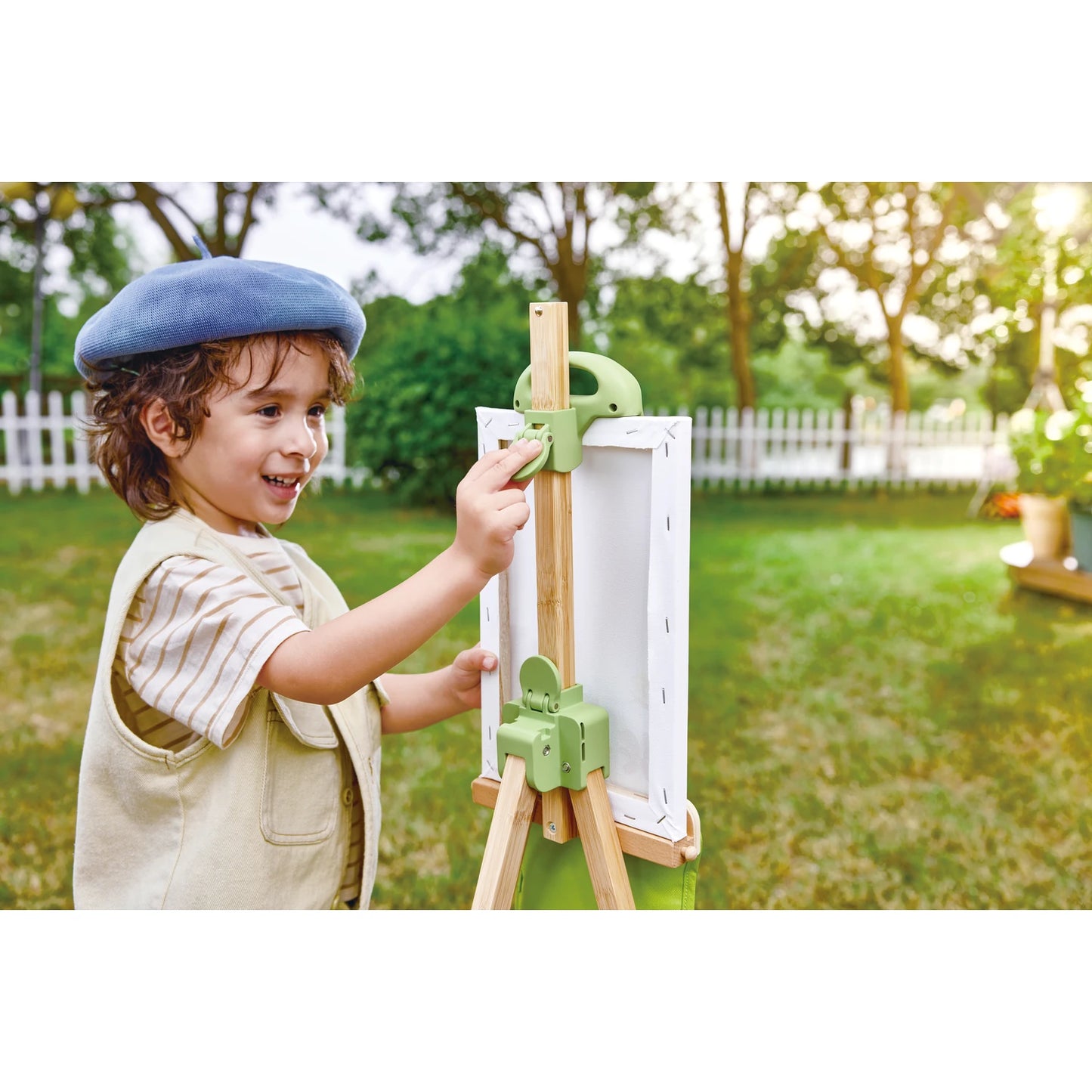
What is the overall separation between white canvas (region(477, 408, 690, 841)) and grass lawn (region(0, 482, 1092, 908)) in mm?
1022

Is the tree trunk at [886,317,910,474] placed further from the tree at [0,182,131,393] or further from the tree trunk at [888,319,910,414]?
the tree at [0,182,131,393]

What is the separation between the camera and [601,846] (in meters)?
1.08

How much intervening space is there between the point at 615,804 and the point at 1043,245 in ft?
13.2

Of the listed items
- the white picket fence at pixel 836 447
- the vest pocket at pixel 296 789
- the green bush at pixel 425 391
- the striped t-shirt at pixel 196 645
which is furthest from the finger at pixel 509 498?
the white picket fence at pixel 836 447

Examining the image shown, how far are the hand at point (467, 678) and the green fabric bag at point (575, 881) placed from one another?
8.2 inches

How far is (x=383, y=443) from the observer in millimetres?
4359

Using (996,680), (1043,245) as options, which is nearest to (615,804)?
(996,680)

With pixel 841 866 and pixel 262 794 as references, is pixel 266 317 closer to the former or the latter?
pixel 262 794

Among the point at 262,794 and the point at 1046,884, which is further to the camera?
the point at 1046,884

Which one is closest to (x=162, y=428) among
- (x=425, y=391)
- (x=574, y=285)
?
(x=425, y=391)

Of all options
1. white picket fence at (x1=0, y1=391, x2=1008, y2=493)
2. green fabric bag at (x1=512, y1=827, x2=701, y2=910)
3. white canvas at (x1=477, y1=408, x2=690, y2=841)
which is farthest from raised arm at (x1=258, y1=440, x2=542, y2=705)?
white picket fence at (x1=0, y1=391, x2=1008, y2=493)

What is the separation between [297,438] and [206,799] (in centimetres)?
42
